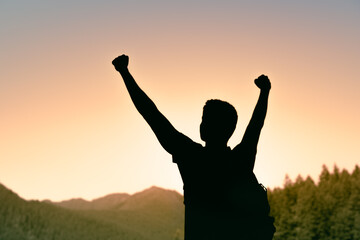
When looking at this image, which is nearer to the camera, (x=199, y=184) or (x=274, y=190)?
(x=199, y=184)

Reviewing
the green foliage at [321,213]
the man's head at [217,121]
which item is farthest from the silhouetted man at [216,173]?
the green foliage at [321,213]

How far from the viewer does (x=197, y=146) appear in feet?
9.60

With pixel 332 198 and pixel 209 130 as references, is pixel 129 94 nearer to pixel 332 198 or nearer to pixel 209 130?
pixel 209 130

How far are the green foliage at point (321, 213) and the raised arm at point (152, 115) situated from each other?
8221 cm

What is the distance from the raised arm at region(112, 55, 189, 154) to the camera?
279 centimetres

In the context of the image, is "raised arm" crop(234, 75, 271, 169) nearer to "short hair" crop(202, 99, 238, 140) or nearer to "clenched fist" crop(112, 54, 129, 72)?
"short hair" crop(202, 99, 238, 140)

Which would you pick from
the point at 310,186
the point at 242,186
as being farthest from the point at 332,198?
the point at 242,186

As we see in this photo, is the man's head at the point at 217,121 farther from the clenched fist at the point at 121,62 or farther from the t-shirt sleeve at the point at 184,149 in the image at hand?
the clenched fist at the point at 121,62

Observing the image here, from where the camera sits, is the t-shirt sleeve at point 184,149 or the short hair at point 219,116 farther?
the short hair at point 219,116

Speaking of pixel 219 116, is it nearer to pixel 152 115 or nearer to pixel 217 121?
pixel 217 121

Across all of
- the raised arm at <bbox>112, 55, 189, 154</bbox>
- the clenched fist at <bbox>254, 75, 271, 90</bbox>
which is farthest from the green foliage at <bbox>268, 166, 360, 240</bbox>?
the raised arm at <bbox>112, 55, 189, 154</bbox>

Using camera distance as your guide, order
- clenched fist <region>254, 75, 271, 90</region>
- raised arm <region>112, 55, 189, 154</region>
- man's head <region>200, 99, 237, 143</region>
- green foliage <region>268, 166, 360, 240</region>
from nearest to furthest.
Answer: raised arm <region>112, 55, 189, 154</region> < man's head <region>200, 99, 237, 143</region> < clenched fist <region>254, 75, 271, 90</region> < green foliage <region>268, 166, 360, 240</region>

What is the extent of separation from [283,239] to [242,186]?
86830 mm

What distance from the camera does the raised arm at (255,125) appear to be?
3.06 meters
